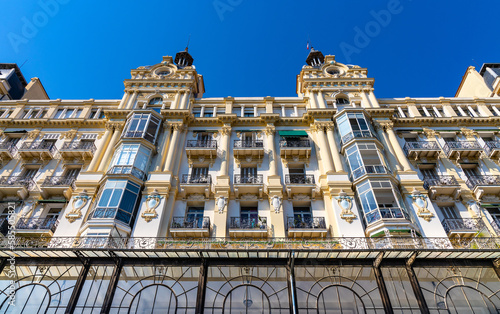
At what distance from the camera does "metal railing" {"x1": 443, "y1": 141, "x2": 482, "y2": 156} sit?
2398 centimetres

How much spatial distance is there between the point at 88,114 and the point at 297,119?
17437mm

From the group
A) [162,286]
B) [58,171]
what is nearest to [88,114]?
[58,171]

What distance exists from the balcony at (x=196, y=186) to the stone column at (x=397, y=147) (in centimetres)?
1310

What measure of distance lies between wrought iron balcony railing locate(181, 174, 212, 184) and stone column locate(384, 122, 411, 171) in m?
13.1

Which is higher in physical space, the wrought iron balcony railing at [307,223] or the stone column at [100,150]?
the stone column at [100,150]

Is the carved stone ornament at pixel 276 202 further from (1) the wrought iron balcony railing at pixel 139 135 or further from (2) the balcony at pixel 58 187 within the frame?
(2) the balcony at pixel 58 187

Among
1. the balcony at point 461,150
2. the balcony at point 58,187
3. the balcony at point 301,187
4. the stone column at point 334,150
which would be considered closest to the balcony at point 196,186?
the balcony at point 301,187

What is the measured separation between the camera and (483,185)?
21.5m

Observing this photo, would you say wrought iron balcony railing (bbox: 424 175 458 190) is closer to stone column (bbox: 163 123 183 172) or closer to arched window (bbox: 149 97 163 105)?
stone column (bbox: 163 123 183 172)

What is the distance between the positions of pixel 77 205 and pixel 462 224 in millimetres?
22934

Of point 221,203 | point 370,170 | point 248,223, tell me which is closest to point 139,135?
point 221,203

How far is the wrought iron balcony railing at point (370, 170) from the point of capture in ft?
69.8

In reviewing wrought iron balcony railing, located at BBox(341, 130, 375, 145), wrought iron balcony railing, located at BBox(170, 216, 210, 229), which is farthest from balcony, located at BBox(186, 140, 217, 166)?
wrought iron balcony railing, located at BBox(341, 130, 375, 145)

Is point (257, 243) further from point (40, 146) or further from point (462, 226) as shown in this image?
point (40, 146)
